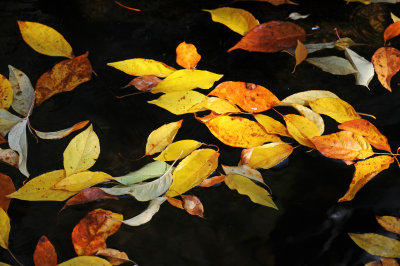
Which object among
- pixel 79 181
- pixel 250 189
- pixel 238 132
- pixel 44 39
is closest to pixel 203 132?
pixel 238 132

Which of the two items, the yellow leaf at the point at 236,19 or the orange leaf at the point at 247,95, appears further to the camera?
the yellow leaf at the point at 236,19

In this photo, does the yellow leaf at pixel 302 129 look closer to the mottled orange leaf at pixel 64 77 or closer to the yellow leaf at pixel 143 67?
the yellow leaf at pixel 143 67

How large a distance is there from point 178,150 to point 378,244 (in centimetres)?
44

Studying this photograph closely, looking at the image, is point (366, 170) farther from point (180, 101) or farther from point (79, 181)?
point (79, 181)

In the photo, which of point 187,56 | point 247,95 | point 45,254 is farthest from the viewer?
point 187,56

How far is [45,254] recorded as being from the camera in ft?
2.57

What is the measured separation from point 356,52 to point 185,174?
0.60 metres

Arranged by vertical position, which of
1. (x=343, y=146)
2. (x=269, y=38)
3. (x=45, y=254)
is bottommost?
(x=45, y=254)

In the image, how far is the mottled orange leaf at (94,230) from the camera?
785 mm

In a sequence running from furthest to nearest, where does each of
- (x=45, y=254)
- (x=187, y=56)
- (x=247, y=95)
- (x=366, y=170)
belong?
(x=187, y=56) → (x=247, y=95) → (x=366, y=170) → (x=45, y=254)

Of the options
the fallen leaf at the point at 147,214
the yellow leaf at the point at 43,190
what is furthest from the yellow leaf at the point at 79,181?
the fallen leaf at the point at 147,214

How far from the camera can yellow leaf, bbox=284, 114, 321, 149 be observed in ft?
3.05

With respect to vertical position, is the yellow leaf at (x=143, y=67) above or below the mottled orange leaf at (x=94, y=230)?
above

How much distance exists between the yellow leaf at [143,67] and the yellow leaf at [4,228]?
46cm
